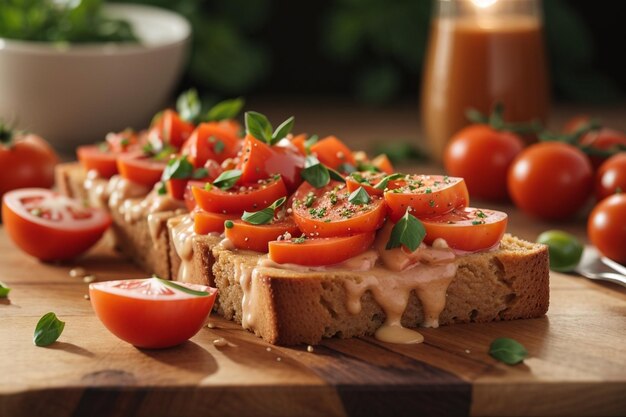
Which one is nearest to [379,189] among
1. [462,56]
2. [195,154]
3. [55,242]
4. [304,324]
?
[304,324]

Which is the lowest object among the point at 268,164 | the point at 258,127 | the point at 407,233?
the point at 407,233

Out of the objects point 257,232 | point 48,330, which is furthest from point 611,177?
point 48,330

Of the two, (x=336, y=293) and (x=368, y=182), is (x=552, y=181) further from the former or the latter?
(x=336, y=293)

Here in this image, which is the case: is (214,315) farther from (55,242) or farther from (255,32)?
(255,32)

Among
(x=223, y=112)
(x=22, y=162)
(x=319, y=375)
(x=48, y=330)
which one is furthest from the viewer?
(x=22, y=162)

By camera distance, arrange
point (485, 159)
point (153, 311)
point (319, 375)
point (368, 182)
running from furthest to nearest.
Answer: point (485, 159) < point (368, 182) < point (153, 311) < point (319, 375)

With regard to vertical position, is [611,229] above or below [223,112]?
below

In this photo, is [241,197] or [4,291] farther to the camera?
[4,291]

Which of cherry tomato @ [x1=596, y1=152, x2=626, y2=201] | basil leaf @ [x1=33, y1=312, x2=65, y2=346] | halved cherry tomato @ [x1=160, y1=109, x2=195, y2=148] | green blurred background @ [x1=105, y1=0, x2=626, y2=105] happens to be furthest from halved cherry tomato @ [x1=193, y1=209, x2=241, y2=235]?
green blurred background @ [x1=105, y1=0, x2=626, y2=105]
